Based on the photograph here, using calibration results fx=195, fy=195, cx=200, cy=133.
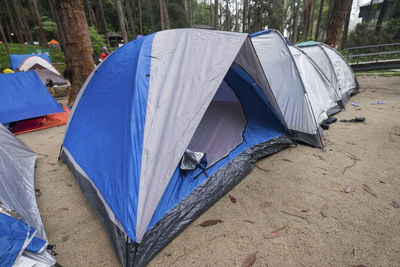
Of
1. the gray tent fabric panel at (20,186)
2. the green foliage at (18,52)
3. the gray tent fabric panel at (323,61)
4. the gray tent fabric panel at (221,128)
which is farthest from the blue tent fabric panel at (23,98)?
the green foliage at (18,52)

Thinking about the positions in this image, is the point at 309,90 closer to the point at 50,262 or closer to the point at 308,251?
the point at 308,251

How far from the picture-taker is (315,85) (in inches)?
151

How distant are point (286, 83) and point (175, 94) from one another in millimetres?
2148

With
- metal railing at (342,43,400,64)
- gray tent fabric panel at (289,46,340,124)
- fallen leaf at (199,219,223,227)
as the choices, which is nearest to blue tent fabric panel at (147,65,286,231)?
fallen leaf at (199,219,223,227)

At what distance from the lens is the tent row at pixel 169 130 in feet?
5.23

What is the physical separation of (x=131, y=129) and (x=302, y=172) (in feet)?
7.26

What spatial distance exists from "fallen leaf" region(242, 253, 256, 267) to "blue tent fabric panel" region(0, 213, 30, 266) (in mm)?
1549

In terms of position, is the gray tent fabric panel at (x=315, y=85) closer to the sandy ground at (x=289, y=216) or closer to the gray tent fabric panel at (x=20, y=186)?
the sandy ground at (x=289, y=216)

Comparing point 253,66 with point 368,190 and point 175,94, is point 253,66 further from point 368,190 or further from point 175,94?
point 368,190

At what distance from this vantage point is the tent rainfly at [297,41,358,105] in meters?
4.78

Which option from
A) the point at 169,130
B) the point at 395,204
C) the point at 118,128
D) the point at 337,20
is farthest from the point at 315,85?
the point at 337,20

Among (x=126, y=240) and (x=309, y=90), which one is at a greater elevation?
(x=309, y=90)

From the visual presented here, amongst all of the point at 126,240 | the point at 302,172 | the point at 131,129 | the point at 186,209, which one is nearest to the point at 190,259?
the point at 186,209

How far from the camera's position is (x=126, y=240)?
1.44 m
